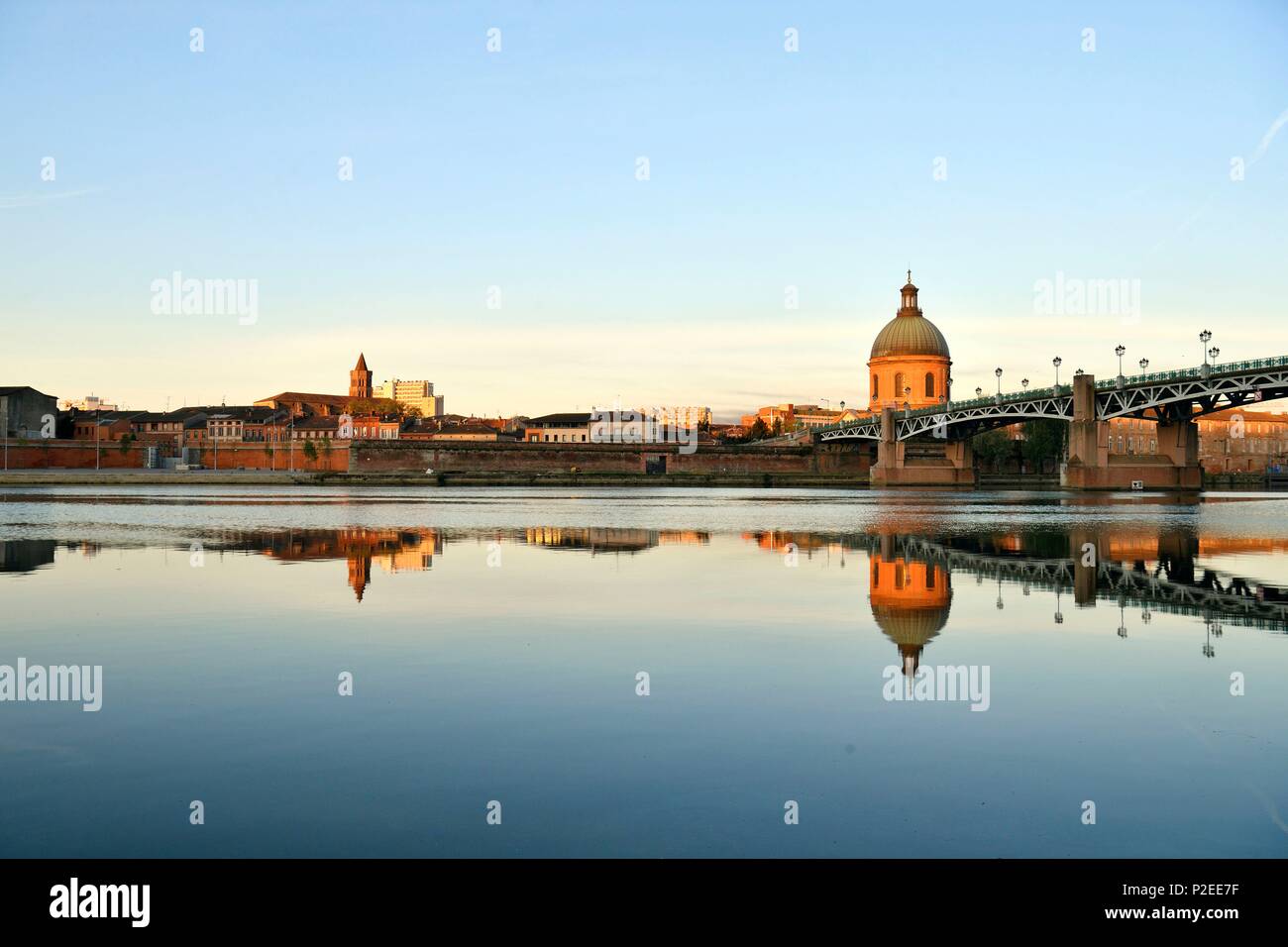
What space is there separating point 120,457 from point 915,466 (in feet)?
317

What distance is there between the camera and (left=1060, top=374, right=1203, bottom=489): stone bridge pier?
103 meters

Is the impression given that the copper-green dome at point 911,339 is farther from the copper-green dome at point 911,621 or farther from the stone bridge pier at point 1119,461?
the copper-green dome at point 911,621

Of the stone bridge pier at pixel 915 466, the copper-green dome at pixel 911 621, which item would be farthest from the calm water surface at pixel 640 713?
the stone bridge pier at pixel 915 466

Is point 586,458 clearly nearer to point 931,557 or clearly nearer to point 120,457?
point 120,457

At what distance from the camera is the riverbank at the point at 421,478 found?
10131 cm

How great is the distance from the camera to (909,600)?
63.2 feet

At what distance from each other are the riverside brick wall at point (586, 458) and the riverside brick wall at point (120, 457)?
504 cm

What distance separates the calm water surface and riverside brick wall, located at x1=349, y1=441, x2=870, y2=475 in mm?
106231

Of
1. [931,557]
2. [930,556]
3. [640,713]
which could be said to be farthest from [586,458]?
[640,713]

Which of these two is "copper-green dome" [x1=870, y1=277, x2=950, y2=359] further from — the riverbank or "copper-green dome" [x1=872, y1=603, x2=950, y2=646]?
"copper-green dome" [x1=872, y1=603, x2=950, y2=646]
